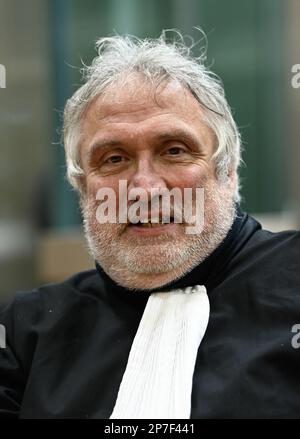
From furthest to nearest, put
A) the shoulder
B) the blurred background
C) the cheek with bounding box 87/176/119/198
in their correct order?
the blurred background < the shoulder < the cheek with bounding box 87/176/119/198

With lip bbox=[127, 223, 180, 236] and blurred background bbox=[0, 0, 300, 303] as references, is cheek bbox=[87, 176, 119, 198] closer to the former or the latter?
lip bbox=[127, 223, 180, 236]

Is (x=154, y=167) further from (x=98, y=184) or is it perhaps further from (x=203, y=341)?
(x=203, y=341)

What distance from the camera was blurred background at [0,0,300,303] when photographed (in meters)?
7.27

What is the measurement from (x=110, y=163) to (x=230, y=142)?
1.31 feet

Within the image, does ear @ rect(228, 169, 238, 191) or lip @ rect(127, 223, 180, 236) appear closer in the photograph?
lip @ rect(127, 223, 180, 236)

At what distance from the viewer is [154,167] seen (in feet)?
7.96

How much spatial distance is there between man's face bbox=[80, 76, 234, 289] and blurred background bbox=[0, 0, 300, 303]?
4.64 m

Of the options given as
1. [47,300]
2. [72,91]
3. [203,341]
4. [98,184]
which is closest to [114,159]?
[98,184]

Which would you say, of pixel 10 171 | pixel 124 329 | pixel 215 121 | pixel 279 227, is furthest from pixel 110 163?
pixel 10 171

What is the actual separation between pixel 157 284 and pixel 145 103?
1.82 feet

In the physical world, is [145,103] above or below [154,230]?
above

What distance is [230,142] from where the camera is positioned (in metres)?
2.60

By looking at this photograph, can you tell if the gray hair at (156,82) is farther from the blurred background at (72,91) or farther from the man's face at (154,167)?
the blurred background at (72,91)

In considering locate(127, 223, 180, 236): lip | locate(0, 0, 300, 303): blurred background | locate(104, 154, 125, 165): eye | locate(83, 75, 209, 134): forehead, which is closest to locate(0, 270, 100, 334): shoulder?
locate(127, 223, 180, 236): lip
